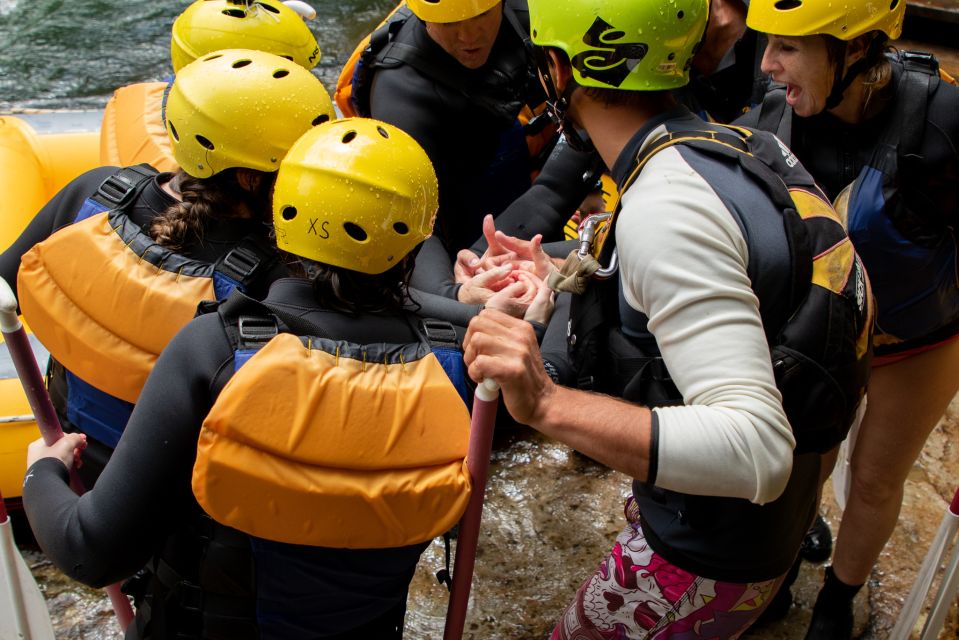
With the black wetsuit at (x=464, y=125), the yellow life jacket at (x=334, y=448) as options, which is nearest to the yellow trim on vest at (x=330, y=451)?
the yellow life jacket at (x=334, y=448)

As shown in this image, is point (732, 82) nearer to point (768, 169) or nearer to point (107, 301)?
point (768, 169)

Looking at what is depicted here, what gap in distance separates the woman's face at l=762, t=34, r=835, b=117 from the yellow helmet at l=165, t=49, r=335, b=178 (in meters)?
1.29

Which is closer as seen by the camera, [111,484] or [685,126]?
[111,484]

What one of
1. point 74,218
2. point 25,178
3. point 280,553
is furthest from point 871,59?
point 25,178

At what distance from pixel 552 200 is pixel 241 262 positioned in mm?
1680

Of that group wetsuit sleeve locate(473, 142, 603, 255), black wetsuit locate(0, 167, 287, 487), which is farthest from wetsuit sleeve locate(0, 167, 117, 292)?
wetsuit sleeve locate(473, 142, 603, 255)

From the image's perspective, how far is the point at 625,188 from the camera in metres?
1.83

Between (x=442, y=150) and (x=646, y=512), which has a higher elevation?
(x=646, y=512)

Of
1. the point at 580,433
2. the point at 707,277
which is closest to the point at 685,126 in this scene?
the point at 707,277

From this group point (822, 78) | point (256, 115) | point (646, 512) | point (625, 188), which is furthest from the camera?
point (822, 78)

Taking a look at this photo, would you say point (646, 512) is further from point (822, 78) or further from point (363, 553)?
point (822, 78)

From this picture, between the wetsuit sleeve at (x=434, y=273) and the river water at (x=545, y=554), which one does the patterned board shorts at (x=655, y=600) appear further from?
the wetsuit sleeve at (x=434, y=273)

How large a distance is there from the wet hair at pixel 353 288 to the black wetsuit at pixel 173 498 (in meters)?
0.03

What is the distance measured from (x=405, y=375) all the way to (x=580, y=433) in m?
0.36
